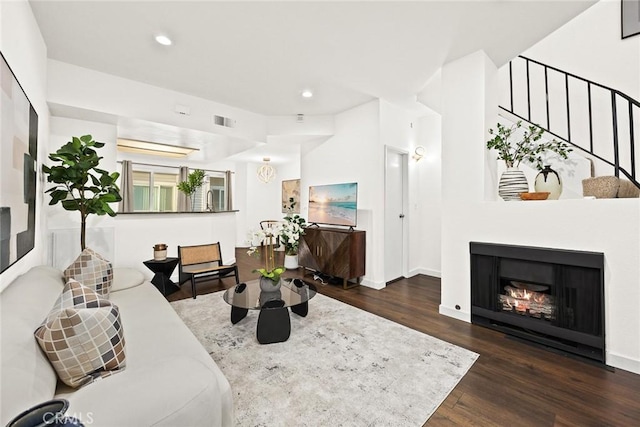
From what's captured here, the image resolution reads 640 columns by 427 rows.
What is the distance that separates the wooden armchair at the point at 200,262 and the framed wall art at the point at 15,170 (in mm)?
1973

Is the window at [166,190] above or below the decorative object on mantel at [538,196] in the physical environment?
above

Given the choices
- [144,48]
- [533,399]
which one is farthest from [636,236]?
[144,48]

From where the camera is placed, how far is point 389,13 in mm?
2266

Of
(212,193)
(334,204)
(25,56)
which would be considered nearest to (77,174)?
(25,56)

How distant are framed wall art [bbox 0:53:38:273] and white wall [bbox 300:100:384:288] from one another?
370cm

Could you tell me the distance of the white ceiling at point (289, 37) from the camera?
223cm

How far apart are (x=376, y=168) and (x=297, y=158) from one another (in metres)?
3.84

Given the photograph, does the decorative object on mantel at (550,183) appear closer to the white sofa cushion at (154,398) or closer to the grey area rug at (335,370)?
the grey area rug at (335,370)

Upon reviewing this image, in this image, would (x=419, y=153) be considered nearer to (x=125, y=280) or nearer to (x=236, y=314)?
(x=236, y=314)

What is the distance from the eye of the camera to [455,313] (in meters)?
3.00

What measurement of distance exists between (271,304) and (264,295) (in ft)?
0.79

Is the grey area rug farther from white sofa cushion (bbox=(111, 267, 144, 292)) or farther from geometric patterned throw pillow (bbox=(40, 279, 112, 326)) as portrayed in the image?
geometric patterned throw pillow (bbox=(40, 279, 112, 326))

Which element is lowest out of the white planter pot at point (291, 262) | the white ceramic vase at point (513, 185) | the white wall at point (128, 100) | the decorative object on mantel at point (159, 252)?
the white planter pot at point (291, 262)

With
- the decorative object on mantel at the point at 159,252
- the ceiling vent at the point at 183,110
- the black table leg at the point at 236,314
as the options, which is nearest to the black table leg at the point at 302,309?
the black table leg at the point at 236,314
